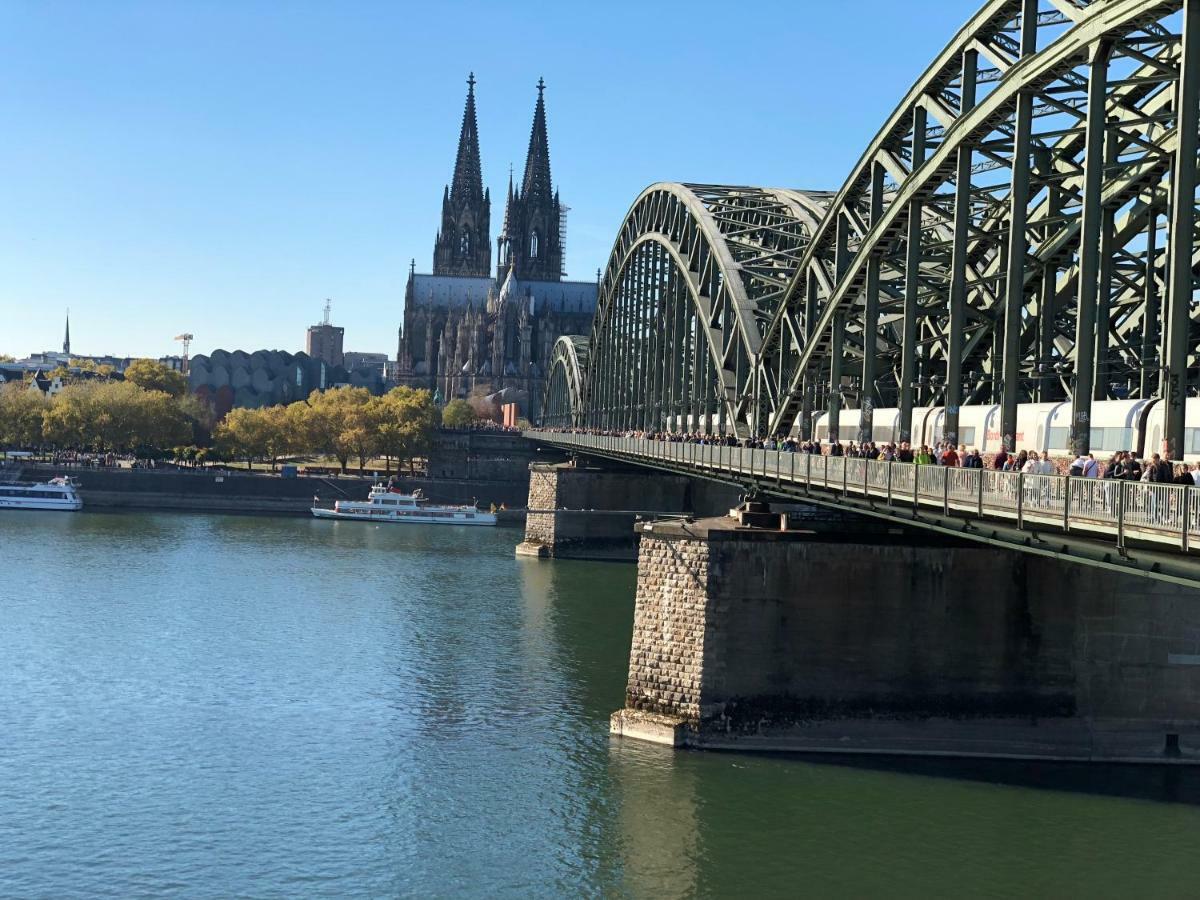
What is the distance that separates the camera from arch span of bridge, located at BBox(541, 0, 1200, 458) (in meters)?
28.3

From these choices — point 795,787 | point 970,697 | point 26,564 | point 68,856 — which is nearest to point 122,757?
point 68,856

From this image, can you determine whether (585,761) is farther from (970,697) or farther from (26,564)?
(26,564)

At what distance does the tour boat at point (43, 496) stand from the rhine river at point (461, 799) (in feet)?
193

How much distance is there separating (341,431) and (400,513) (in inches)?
1131

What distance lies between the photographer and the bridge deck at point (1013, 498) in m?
20.6

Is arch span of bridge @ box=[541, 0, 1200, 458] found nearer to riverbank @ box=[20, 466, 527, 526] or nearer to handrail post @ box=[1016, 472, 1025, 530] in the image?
handrail post @ box=[1016, 472, 1025, 530]

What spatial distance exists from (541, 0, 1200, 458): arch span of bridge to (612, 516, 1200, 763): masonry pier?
11.4ft

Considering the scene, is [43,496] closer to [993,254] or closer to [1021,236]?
[993,254]

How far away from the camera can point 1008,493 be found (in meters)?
24.9

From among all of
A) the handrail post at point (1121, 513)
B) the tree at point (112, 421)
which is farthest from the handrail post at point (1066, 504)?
the tree at point (112, 421)

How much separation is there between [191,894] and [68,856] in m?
2.77

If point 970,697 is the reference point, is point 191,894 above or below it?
below

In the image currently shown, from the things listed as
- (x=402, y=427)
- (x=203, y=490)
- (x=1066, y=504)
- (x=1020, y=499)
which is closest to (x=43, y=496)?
(x=203, y=490)

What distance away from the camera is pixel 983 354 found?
43094mm
